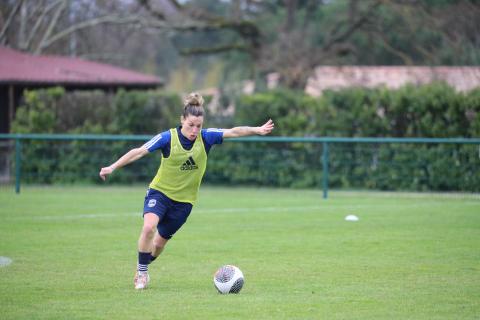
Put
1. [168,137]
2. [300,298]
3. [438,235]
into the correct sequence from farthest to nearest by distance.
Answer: [438,235] → [168,137] → [300,298]

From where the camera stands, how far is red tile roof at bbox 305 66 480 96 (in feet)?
110

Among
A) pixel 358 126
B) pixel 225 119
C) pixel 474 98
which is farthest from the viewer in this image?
pixel 225 119

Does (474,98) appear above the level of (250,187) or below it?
above

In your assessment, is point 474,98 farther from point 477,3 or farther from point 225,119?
point 477,3

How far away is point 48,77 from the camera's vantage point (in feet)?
97.7

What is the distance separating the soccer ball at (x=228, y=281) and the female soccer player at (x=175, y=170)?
805 millimetres

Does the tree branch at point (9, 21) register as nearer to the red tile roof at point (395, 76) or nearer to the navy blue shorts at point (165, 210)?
the red tile roof at point (395, 76)

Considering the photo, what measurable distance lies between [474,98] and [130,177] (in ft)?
30.5

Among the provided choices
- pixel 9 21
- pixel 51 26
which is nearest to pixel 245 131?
pixel 9 21

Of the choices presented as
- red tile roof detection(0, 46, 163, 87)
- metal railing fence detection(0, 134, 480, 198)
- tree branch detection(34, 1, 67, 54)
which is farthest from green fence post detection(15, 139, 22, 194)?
tree branch detection(34, 1, 67, 54)

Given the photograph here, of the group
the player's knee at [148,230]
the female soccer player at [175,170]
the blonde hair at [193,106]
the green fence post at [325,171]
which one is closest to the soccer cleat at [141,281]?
the female soccer player at [175,170]

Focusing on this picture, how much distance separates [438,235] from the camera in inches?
541

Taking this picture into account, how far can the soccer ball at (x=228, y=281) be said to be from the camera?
8633 mm

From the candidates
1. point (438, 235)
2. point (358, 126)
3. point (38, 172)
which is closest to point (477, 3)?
point (358, 126)
